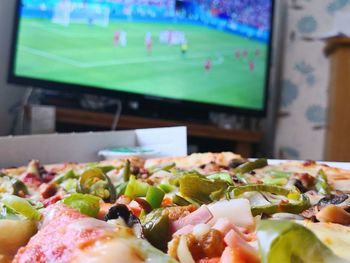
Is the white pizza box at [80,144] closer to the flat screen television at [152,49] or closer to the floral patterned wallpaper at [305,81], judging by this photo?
the flat screen television at [152,49]

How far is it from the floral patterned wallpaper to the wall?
1.70 meters

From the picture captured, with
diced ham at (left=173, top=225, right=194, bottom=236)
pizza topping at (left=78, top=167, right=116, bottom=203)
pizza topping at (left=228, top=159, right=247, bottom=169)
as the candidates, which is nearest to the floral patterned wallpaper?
pizza topping at (left=228, top=159, right=247, bottom=169)

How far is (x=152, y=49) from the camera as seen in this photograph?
2.54m

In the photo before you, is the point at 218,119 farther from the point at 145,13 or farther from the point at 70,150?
the point at 70,150

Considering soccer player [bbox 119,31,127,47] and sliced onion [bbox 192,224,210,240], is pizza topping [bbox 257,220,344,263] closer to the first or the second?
sliced onion [bbox 192,224,210,240]

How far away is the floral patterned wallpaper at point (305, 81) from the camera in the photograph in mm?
3180

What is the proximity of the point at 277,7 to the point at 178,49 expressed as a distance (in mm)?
1040

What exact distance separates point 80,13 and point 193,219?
1.91 meters

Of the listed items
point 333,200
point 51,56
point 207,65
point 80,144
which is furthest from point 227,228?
point 207,65

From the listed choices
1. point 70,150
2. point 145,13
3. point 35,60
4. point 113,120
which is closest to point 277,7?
point 145,13

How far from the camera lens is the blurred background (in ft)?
7.33

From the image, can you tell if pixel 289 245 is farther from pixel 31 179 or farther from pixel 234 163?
pixel 31 179

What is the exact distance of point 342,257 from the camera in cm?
41

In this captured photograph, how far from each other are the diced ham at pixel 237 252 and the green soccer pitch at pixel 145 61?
1.87 metres
